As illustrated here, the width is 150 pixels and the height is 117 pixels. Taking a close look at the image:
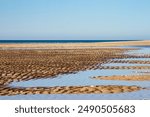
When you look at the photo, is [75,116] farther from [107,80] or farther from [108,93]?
[107,80]

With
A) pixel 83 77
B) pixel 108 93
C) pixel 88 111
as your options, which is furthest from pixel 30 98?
pixel 83 77

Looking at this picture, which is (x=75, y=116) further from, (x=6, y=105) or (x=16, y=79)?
(x=16, y=79)

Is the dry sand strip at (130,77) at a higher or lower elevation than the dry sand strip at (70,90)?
lower

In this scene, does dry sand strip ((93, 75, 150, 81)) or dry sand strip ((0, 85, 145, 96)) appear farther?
dry sand strip ((93, 75, 150, 81))

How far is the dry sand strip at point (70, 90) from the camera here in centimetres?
1541

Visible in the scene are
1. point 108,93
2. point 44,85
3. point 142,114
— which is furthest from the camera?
point 44,85

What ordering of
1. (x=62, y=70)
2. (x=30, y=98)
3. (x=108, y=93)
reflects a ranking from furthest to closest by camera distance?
(x=62, y=70)
(x=108, y=93)
(x=30, y=98)

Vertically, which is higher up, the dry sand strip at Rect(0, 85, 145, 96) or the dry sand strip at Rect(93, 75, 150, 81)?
the dry sand strip at Rect(0, 85, 145, 96)

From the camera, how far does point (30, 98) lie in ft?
46.8

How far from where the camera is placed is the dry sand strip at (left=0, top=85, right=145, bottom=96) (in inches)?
607

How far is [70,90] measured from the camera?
15.9 meters

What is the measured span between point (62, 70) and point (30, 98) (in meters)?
9.84

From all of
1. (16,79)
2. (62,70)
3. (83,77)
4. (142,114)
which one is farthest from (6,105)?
(62,70)

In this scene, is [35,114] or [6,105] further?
[6,105]
